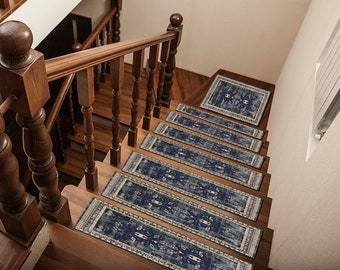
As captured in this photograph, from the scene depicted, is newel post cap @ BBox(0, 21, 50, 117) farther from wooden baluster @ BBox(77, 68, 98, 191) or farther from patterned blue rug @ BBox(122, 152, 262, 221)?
patterned blue rug @ BBox(122, 152, 262, 221)

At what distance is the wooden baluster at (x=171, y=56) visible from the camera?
2.43 metres

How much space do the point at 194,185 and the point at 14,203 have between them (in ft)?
A: 4.32

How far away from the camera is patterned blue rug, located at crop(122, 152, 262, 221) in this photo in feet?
7.37

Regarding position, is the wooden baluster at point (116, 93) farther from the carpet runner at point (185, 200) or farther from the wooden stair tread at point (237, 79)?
the wooden stair tread at point (237, 79)

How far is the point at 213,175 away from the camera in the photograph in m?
2.48

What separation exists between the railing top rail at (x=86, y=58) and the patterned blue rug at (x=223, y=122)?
157cm

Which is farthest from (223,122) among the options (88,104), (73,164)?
(88,104)

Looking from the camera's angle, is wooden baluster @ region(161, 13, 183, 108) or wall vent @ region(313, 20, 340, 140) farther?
wooden baluster @ region(161, 13, 183, 108)

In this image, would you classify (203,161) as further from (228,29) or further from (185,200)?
(228,29)

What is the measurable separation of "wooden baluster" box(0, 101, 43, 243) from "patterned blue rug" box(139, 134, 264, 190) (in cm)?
130

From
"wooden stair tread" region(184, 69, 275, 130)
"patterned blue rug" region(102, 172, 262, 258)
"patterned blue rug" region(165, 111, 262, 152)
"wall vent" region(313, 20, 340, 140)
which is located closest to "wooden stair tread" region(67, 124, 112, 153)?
"wooden stair tread" region(184, 69, 275, 130)

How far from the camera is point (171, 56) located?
263cm

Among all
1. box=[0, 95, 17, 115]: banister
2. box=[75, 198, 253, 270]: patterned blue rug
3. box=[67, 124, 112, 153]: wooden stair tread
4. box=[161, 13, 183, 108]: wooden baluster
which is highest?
box=[67, 124, 112, 153]: wooden stair tread

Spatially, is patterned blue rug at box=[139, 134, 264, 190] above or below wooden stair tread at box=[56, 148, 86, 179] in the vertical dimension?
below
